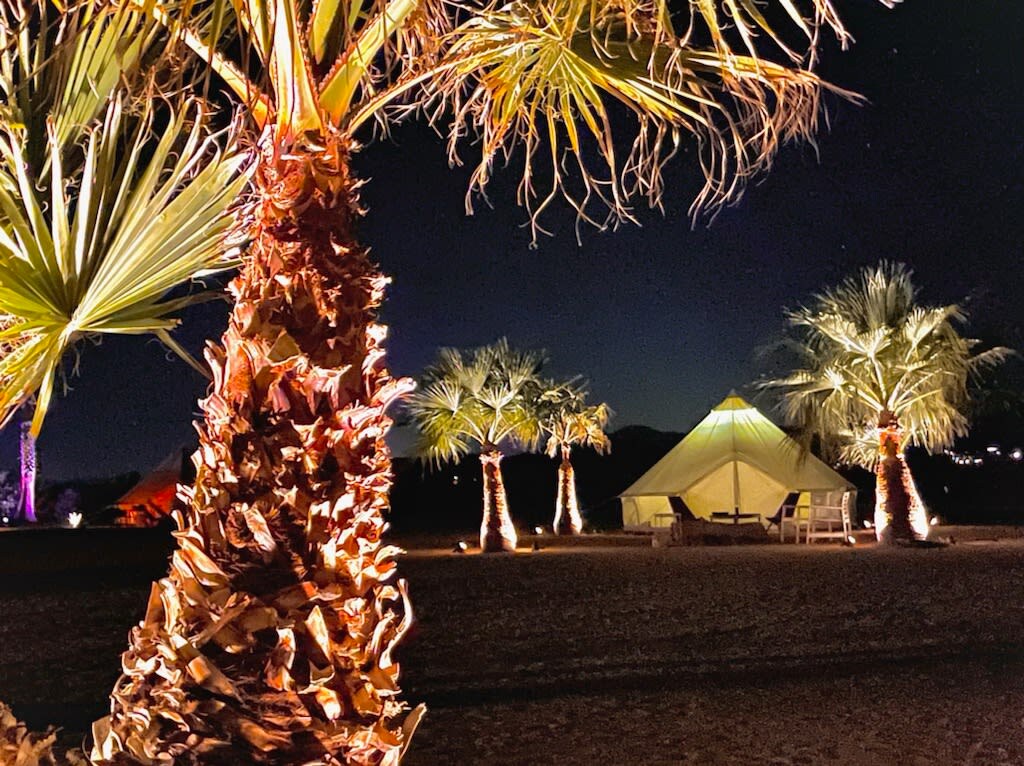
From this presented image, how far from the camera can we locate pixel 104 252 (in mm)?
3385

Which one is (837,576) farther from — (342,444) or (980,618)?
(342,444)

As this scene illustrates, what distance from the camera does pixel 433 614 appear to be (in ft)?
36.9

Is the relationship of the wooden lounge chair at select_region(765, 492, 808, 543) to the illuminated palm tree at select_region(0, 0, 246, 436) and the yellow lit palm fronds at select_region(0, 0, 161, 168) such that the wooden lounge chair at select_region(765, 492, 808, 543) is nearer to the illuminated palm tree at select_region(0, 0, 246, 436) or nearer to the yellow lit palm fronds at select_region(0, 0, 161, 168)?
the yellow lit palm fronds at select_region(0, 0, 161, 168)

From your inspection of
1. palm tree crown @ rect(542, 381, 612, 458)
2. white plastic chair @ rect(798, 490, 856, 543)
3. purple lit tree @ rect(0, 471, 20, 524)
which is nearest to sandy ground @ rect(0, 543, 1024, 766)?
white plastic chair @ rect(798, 490, 856, 543)

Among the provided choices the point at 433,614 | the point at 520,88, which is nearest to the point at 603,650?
the point at 433,614

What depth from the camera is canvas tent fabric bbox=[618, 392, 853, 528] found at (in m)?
29.2

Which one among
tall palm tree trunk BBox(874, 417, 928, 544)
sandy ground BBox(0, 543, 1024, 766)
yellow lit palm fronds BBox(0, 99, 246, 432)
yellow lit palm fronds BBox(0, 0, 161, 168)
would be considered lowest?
sandy ground BBox(0, 543, 1024, 766)

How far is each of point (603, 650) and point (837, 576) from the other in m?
7.30

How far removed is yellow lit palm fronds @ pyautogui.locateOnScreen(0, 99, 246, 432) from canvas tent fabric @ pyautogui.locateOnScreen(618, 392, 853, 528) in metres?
25.7

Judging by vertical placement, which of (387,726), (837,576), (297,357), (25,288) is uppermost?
(25,288)

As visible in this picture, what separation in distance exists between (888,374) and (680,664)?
628 inches

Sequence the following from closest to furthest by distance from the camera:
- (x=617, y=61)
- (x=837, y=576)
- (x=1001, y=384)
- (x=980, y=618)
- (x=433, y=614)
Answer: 1. (x=617, y=61)
2. (x=980, y=618)
3. (x=433, y=614)
4. (x=837, y=576)
5. (x=1001, y=384)

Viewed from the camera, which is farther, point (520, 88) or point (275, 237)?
point (520, 88)

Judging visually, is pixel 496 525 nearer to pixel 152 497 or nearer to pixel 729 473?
pixel 729 473
